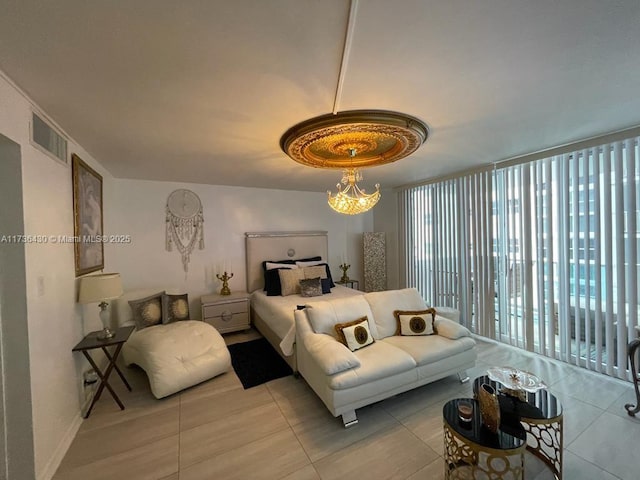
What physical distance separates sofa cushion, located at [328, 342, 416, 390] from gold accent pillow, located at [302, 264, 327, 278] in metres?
1.94

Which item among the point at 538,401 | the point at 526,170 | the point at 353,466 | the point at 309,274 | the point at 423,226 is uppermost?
the point at 526,170

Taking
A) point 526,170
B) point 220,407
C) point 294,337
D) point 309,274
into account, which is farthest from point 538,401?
point 309,274

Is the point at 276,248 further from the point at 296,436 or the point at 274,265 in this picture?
the point at 296,436

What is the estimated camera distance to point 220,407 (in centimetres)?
235

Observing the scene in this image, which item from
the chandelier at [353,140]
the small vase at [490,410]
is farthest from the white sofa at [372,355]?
the chandelier at [353,140]

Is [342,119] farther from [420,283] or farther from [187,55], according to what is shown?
[420,283]

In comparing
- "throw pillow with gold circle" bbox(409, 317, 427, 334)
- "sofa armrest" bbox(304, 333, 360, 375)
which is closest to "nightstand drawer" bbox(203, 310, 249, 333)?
"sofa armrest" bbox(304, 333, 360, 375)

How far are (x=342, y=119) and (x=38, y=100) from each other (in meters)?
2.01

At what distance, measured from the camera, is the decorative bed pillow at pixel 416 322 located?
2764 millimetres

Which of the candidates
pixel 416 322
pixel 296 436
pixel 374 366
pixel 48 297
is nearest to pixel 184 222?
pixel 48 297

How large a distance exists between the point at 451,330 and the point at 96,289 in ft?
11.1

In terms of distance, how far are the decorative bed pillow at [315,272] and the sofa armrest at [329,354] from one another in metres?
1.85

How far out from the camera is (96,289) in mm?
2256

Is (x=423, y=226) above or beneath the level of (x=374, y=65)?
beneath
